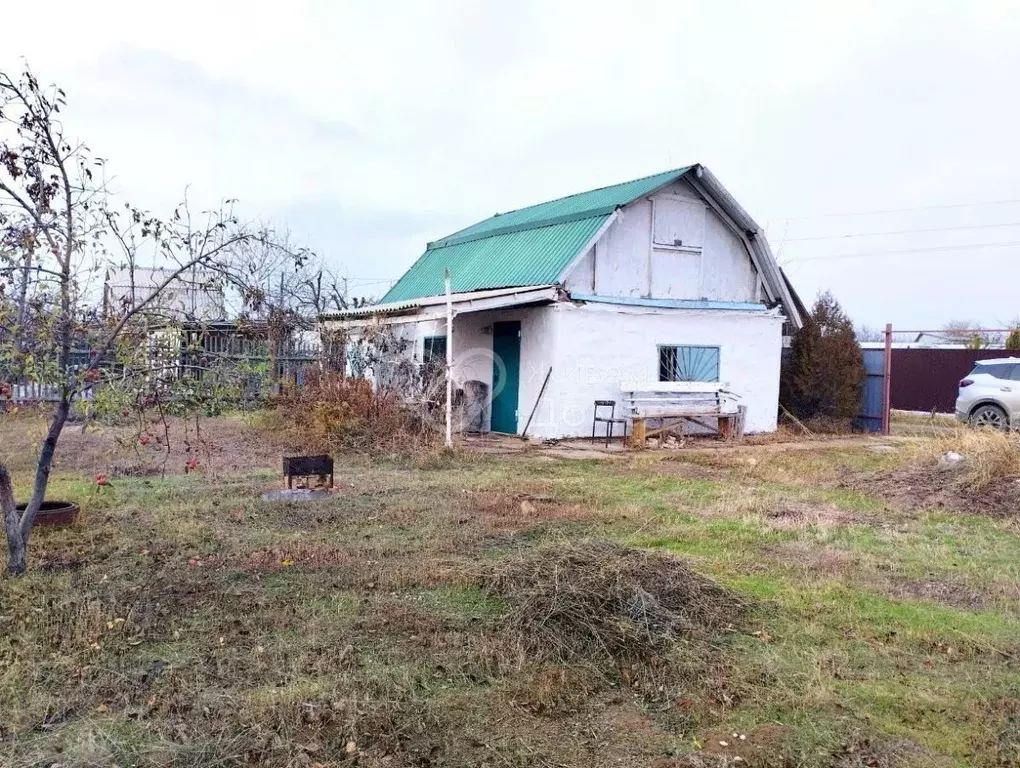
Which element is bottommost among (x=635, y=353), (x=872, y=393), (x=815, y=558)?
(x=815, y=558)

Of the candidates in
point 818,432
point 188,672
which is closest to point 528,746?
point 188,672

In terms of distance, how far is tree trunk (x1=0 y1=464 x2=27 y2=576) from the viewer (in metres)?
5.53

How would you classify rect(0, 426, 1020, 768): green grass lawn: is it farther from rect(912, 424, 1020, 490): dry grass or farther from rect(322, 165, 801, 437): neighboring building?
rect(322, 165, 801, 437): neighboring building

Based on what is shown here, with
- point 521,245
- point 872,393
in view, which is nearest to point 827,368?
point 872,393

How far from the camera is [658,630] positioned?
460 centimetres

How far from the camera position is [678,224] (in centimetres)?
1577

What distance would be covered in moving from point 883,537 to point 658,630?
3766 millimetres

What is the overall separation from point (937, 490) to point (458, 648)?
7153mm

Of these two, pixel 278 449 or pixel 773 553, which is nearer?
pixel 773 553

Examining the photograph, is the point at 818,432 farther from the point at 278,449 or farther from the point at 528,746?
the point at 528,746

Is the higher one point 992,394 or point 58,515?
point 992,394

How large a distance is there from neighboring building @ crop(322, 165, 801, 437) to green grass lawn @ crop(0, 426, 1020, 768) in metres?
6.82

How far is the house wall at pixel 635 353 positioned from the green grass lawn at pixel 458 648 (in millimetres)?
6681

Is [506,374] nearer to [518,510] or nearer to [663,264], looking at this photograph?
[663,264]
